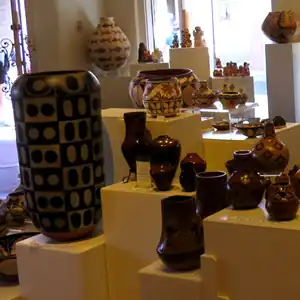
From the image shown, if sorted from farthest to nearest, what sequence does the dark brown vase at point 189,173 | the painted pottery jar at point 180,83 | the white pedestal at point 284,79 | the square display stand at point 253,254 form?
the white pedestal at point 284,79 < the painted pottery jar at point 180,83 < the dark brown vase at point 189,173 < the square display stand at point 253,254

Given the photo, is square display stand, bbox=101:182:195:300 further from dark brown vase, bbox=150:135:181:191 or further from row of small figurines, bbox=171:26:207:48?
row of small figurines, bbox=171:26:207:48

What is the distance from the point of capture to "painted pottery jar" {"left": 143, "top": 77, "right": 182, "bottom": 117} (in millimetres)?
2559

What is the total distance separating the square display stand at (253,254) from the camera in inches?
70.6

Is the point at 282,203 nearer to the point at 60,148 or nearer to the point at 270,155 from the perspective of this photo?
the point at 270,155

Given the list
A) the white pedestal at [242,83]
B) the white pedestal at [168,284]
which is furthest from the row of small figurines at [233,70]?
the white pedestal at [168,284]

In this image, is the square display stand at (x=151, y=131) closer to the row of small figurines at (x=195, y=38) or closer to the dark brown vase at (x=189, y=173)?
the dark brown vase at (x=189, y=173)

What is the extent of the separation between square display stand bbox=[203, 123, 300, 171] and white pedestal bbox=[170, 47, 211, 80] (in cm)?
196

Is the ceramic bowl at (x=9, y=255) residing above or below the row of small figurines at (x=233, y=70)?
below

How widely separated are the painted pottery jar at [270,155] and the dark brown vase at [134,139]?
39 centimetres

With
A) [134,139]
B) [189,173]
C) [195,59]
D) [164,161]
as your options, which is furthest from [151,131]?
[195,59]

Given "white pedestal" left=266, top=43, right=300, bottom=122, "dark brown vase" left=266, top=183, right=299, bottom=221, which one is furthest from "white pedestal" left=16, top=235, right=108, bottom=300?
"white pedestal" left=266, top=43, right=300, bottom=122

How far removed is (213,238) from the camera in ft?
6.23

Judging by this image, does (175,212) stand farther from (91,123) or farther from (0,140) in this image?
(0,140)

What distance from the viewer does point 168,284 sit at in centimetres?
199
